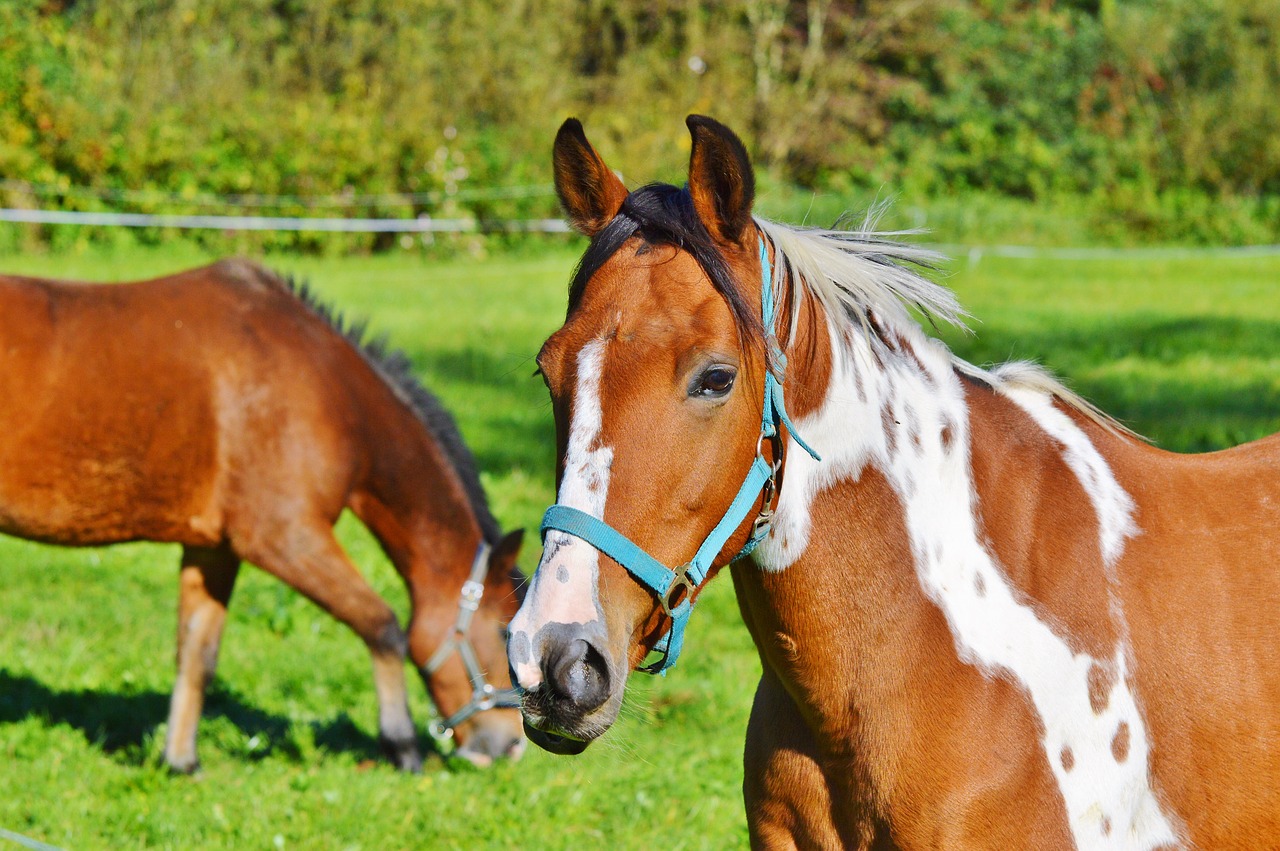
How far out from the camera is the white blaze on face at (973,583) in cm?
211

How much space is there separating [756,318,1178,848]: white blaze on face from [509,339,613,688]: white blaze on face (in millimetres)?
373

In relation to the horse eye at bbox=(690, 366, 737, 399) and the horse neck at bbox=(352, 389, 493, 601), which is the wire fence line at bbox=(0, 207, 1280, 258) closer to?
the horse neck at bbox=(352, 389, 493, 601)

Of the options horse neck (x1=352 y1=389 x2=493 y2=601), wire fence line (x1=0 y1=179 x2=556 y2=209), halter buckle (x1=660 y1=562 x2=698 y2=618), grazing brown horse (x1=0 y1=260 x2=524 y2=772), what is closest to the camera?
halter buckle (x1=660 y1=562 x2=698 y2=618)

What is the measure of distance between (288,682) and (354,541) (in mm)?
1778

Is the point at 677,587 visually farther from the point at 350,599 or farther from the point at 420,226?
the point at 420,226

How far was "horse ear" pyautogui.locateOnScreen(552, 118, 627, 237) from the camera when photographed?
7.25ft

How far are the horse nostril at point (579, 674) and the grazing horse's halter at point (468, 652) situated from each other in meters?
3.09

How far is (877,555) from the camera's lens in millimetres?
2146

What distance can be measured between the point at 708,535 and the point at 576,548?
24 cm

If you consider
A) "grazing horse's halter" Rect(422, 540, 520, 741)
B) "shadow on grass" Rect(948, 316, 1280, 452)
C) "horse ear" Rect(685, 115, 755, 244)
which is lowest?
"grazing horse's halter" Rect(422, 540, 520, 741)

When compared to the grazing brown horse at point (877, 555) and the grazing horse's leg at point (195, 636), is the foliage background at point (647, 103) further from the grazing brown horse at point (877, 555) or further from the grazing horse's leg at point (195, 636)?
the grazing brown horse at point (877, 555)

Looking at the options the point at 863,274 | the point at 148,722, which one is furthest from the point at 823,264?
the point at 148,722

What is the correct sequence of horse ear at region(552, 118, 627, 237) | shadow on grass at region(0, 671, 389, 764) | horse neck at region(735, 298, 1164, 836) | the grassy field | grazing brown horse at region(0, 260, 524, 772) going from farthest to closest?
shadow on grass at region(0, 671, 389, 764)
grazing brown horse at region(0, 260, 524, 772)
the grassy field
horse ear at region(552, 118, 627, 237)
horse neck at region(735, 298, 1164, 836)

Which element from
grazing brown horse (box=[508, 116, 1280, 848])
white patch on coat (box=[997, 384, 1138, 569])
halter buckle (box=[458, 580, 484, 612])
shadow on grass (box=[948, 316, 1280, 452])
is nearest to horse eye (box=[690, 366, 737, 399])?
grazing brown horse (box=[508, 116, 1280, 848])
